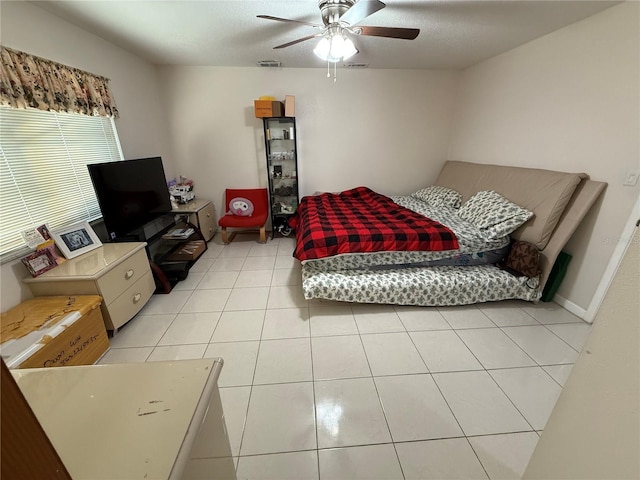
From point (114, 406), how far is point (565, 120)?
340cm

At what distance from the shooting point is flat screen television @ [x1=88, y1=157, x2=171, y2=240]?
2104mm

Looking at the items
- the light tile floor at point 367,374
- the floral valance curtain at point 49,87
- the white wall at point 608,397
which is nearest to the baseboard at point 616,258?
the light tile floor at point 367,374

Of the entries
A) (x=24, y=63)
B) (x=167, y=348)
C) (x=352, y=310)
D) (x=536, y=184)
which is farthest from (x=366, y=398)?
(x=24, y=63)

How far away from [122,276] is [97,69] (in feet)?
6.53

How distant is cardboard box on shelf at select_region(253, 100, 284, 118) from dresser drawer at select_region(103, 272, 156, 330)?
2304mm

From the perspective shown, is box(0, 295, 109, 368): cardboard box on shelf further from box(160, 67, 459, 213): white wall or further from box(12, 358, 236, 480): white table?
box(160, 67, 459, 213): white wall

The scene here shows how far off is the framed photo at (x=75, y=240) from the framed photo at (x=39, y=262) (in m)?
0.11

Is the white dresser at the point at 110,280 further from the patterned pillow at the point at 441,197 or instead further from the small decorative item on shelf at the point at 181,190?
the patterned pillow at the point at 441,197

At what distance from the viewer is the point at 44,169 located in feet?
6.35

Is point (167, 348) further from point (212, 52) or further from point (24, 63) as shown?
point (212, 52)

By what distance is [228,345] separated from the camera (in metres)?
1.90

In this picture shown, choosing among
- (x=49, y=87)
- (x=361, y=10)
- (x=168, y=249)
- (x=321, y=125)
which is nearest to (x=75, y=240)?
(x=168, y=249)

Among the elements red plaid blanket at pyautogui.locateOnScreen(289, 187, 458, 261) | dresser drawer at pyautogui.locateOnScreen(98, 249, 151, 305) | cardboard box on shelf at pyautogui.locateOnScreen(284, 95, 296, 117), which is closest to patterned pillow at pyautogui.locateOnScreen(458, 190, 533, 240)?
red plaid blanket at pyautogui.locateOnScreen(289, 187, 458, 261)

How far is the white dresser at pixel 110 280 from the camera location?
1.74m
